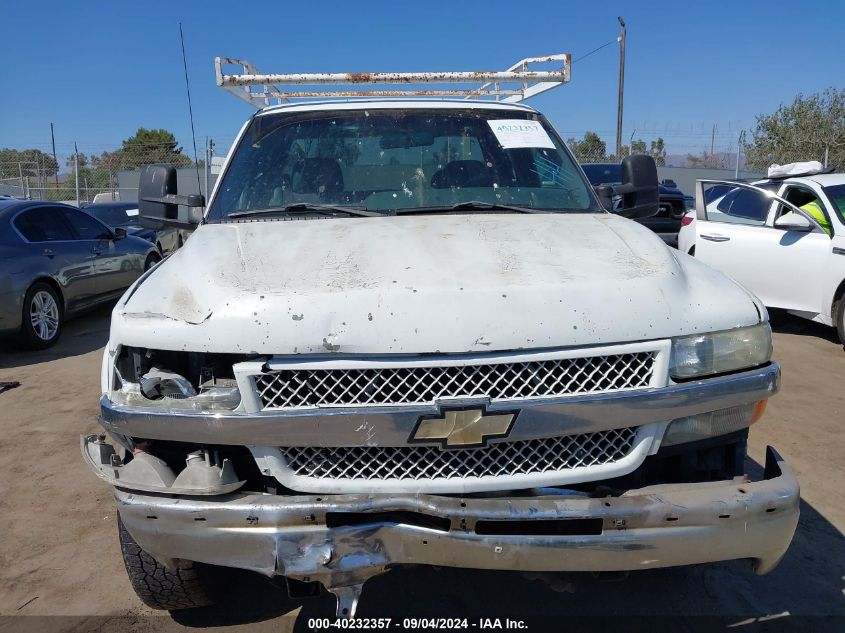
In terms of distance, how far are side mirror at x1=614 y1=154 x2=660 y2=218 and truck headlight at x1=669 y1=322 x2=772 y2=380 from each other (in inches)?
65.2

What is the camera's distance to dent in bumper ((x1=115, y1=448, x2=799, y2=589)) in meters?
2.02

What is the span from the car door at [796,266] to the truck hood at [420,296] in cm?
486

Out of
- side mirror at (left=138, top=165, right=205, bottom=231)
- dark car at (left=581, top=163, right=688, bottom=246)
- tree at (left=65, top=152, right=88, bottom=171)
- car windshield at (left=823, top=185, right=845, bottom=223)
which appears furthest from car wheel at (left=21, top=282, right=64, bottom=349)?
tree at (left=65, top=152, right=88, bottom=171)

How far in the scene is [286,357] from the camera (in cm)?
207

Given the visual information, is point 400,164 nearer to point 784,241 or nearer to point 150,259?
point 784,241

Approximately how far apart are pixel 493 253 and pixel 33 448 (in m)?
3.66

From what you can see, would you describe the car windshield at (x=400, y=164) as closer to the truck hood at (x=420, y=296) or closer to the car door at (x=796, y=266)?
the truck hood at (x=420, y=296)

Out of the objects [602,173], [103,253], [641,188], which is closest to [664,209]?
[602,173]

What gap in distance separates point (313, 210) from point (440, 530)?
1670mm

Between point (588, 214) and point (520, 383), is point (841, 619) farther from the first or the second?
point (588, 214)

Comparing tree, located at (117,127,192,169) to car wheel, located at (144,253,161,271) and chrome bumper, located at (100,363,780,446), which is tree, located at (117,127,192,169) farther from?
chrome bumper, located at (100,363,780,446)

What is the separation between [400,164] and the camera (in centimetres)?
349

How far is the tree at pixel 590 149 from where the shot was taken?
22.3 m

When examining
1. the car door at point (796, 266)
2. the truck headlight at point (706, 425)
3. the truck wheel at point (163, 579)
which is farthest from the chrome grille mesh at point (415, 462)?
the car door at point (796, 266)
